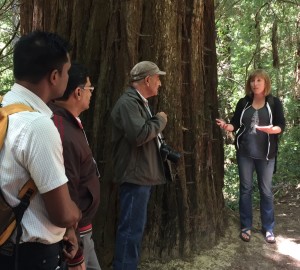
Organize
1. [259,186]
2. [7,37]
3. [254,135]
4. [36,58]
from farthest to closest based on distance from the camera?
[7,37], [259,186], [254,135], [36,58]

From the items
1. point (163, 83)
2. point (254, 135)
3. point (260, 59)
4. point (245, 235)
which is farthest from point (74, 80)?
point (260, 59)

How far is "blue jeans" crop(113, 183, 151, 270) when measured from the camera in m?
3.50

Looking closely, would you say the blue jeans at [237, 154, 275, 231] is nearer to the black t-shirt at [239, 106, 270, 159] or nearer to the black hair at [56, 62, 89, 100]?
the black t-shirt at [239, 106, 270, 159]

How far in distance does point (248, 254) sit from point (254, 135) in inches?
51.2

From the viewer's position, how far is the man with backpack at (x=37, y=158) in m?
1.76

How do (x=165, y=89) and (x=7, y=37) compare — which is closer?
(x=165, y=89)

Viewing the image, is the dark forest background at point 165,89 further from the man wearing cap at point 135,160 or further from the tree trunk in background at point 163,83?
the man wearing cap at point 135,160

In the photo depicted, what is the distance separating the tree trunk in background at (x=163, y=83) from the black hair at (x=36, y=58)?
209 centimetres

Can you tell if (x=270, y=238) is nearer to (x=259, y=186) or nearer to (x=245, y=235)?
(x=245, y=235)

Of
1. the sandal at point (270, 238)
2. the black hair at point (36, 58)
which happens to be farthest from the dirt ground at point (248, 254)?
the black hair at point (36, 58)

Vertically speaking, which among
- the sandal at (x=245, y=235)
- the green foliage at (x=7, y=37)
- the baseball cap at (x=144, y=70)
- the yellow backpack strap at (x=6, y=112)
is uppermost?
the green foliage at (x=7, y=37)

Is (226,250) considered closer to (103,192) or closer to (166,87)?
(103,192)

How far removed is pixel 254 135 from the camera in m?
4.80

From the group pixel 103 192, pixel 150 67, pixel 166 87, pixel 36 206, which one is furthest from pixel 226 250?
pixel 36 206
